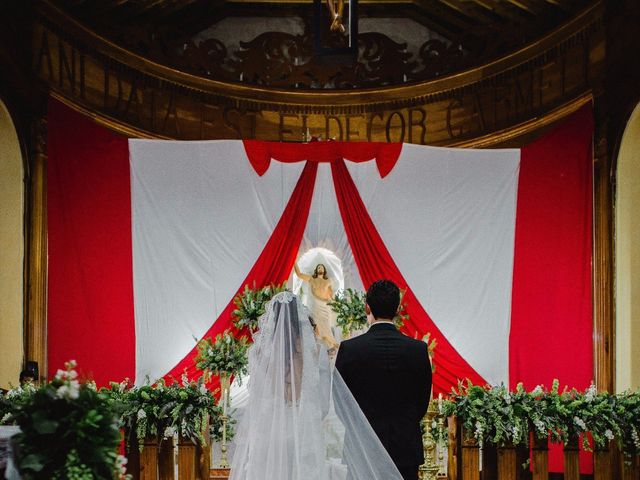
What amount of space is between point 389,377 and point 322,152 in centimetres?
543

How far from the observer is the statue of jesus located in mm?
9031

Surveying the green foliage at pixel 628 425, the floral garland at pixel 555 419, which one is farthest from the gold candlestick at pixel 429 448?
the green foliage at pixel 628 425

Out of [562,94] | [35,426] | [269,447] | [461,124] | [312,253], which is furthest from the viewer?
[461,124]

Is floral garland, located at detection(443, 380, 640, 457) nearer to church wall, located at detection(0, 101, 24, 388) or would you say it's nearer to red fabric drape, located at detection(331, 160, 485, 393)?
red fabric drape, located at detection(331, 160, 485, 393)

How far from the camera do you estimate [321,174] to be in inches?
355

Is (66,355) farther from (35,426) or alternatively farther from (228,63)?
(35,426)

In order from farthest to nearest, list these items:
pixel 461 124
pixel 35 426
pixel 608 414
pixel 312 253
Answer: pixel 461 124 → pixel 312 253 → pixel 608 414 → pixel 35 426

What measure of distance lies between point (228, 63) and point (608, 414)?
21.7ft

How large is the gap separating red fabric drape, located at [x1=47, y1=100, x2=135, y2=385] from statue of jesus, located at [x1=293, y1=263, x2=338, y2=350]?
79.1 inches

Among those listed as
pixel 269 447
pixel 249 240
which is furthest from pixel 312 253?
pixel 269 447

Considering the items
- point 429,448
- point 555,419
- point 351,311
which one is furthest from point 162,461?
point 351,311

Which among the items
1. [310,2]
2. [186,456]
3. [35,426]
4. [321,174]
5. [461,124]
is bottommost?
[186,456]

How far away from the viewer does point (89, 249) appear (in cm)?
838

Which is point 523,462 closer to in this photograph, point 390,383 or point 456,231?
point 390,383
